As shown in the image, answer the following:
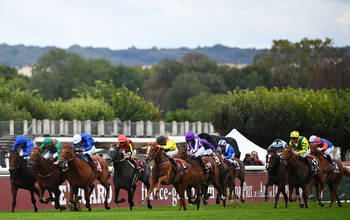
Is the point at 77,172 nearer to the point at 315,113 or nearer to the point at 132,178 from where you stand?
the point at 132,178

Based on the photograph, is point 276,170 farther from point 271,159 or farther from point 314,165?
point 314,165

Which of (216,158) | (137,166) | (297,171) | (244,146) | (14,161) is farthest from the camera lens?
(244,146)

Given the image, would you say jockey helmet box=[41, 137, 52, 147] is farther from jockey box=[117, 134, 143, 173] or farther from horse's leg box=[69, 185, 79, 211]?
jockey box=[117, 134, 143, 173]

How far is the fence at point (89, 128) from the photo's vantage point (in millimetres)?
50688

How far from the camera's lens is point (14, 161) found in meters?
20.6

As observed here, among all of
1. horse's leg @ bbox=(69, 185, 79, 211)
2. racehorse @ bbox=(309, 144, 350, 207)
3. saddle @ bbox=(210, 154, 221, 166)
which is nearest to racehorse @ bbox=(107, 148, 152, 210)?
horse's leg @ bbox=(69, 185, 79, 211)

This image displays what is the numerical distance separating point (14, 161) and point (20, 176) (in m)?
0.55

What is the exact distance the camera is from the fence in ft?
166

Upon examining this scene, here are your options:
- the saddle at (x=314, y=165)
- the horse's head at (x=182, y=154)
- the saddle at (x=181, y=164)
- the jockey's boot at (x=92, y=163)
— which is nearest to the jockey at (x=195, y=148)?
the horse's head at (x=182, y=154)

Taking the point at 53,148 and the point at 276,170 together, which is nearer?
the point at 53,148

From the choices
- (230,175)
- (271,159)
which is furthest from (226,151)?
(271,159)

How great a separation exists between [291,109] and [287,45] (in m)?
74.0

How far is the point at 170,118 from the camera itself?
7819 centimetres

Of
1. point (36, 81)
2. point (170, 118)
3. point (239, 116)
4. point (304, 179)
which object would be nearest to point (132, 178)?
point (304, 179)
